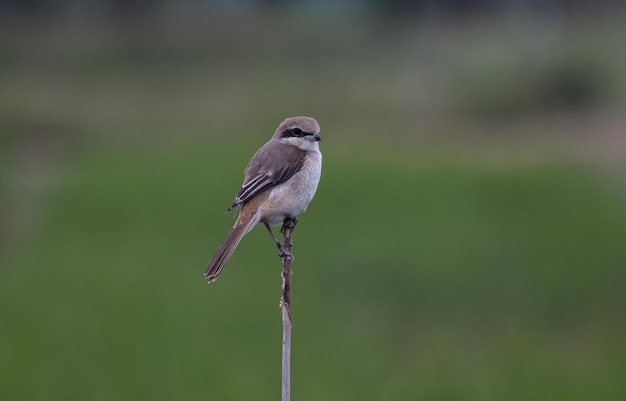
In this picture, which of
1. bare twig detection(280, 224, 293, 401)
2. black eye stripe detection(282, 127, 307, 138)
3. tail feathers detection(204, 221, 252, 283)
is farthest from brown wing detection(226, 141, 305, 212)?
bare twig detection(280, 224, 293, 401)

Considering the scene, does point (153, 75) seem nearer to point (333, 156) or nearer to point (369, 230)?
point (333, 156)

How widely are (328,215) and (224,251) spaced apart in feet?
37.4

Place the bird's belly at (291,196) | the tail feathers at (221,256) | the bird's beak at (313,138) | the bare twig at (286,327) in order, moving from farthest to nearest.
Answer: the bird's beak at (313,138) < the bird's belly at (291,196) < the tail feathers at (221,256) < the bare twig at (286,327)

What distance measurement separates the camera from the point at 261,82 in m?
28.9

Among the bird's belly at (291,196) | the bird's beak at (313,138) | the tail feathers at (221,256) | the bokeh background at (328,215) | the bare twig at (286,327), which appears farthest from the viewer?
the bokeh background at (328,215)

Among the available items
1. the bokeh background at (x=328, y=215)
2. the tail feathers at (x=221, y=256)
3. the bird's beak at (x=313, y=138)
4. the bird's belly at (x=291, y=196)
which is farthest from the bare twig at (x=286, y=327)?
the bokeh background at (x=328, y=215)

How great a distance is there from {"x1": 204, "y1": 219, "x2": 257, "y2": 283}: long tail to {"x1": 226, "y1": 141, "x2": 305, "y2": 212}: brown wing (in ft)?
0.42

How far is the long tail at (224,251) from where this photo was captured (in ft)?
16.5

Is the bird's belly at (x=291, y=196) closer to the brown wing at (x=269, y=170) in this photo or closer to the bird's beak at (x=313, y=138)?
the brown wing at (x=269, y=170)

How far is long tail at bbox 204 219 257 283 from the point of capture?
5.04m

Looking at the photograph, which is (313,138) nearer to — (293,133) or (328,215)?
(293,133)

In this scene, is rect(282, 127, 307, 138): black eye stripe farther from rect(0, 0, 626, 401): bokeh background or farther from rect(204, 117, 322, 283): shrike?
A: rect(0, 0, 626, 401): bokeh background

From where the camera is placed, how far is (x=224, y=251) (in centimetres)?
521

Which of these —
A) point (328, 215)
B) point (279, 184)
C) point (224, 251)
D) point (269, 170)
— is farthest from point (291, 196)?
point (328, 215)
